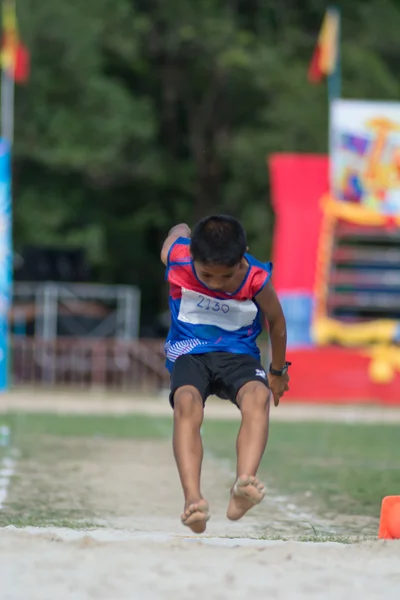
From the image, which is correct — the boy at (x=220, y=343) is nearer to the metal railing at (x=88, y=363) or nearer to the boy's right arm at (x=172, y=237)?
the boy's right arm at (x=172, y=237)

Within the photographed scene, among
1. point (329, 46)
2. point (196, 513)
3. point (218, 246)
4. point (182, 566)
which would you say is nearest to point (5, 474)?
point (196, 513)

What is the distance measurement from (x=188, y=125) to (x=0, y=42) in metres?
11.8

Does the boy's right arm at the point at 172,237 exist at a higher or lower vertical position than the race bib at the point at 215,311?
higher

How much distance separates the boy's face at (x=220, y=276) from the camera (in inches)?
210

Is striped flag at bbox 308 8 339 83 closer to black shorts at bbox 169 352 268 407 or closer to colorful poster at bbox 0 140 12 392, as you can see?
colorful poster at bbox 0 140 12 392

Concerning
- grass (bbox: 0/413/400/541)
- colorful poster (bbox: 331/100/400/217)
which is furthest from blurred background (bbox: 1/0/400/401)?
grass (bbox: 0/413/400/541)

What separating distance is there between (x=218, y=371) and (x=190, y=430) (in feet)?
1.34

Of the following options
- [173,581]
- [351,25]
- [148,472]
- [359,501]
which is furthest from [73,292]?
[173,581]

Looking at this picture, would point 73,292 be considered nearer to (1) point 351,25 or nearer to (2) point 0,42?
(2) point 0,42

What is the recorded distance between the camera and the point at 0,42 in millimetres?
25453

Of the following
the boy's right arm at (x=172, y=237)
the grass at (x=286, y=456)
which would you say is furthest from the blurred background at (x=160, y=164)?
the boy's right arm at (x=172, y=237)

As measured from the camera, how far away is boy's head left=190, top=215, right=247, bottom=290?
207 inches

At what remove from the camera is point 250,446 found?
5438 millimetres

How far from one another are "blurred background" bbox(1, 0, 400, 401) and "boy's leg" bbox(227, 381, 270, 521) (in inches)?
Result: 653
